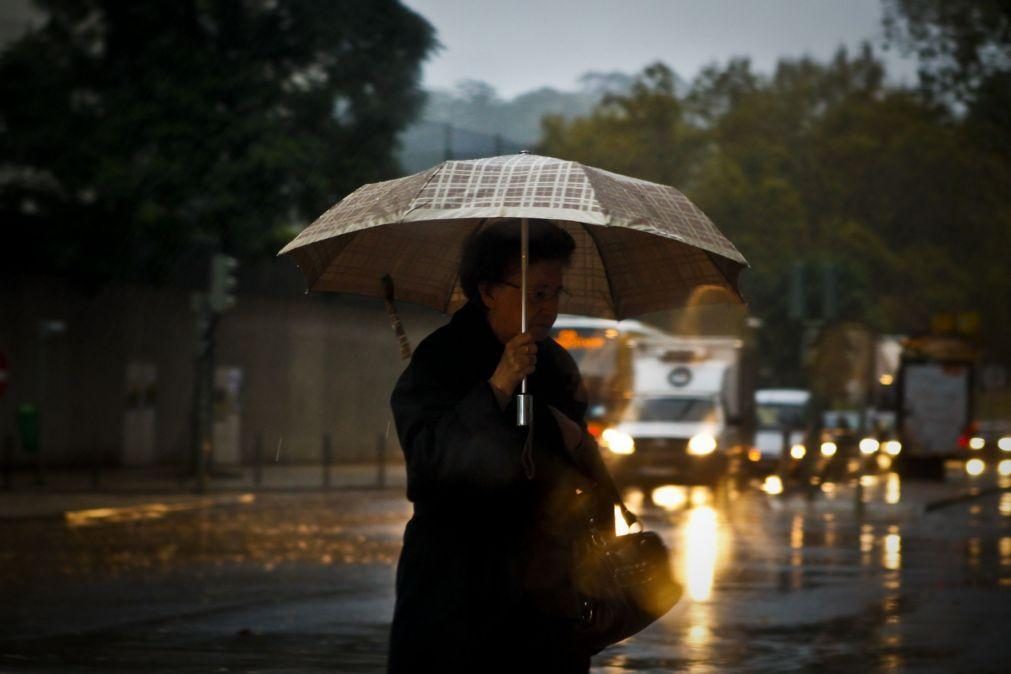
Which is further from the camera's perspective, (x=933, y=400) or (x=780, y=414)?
(x=780, y=414)

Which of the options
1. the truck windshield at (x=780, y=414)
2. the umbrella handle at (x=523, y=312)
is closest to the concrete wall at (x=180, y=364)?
the truck windshield at (x=780, y=414)

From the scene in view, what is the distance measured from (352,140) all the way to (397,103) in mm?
1415

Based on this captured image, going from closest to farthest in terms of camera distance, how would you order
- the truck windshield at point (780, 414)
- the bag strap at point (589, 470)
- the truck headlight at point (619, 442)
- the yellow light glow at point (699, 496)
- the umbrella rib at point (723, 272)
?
the bag strap at point (589, 470) → the umbrella rib at point (723, 272) → the yellow light glow at point (699, 496) → the truck headlight at point (619, 442) → the truck windshield at point (780, 414)

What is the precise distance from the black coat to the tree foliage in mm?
68181

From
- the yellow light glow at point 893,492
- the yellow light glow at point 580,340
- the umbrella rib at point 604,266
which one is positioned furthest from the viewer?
the yellow light glow at point 580,340

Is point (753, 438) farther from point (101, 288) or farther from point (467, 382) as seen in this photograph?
point (467, 382)

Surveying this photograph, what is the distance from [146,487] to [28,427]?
4.85m

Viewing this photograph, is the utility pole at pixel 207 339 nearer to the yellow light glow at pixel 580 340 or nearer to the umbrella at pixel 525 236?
the yellow light glow at pixel 580 340

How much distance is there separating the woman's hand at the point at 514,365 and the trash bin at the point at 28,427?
2926 centimetres

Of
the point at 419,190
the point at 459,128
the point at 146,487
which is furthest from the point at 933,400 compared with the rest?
the point at 419,190

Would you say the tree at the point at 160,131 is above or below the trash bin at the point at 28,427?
above

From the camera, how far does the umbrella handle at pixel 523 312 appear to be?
4.10 metres

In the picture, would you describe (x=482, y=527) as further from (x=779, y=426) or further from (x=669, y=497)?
(x=779, y=426)

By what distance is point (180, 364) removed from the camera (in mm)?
39094
